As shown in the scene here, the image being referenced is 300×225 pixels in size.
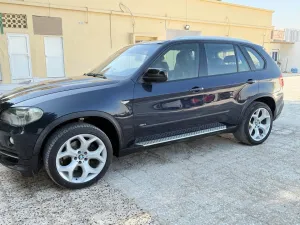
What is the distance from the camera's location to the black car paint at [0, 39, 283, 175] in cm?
287

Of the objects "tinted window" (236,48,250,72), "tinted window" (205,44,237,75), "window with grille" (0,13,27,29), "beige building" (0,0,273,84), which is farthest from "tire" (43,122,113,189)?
"window with grille" (0,13,27,29)

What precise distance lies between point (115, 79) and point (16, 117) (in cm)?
123

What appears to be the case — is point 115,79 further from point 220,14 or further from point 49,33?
point 220,14

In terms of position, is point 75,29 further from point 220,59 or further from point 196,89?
point 196,89

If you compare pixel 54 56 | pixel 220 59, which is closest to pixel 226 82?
pixel 220 59

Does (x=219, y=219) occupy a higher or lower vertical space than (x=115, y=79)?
lower

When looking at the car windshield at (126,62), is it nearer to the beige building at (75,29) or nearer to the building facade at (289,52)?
the beige building at (75,29)

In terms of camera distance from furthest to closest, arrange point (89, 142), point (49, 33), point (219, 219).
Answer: point (49, 33), point (89, 142), point (219, 219)

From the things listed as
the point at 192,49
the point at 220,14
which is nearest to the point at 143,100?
the point at 192,49

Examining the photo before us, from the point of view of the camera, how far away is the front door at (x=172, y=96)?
3.41 m

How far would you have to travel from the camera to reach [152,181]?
3.34 metres

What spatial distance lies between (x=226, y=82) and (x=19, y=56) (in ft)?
28.7

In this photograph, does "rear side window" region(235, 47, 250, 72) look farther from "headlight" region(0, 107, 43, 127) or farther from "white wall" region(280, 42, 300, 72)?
"white wall" region(280, 42, 300, 72)

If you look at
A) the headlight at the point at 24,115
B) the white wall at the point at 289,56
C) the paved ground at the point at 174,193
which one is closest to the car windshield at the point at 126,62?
the headlight at the point at 24,115
